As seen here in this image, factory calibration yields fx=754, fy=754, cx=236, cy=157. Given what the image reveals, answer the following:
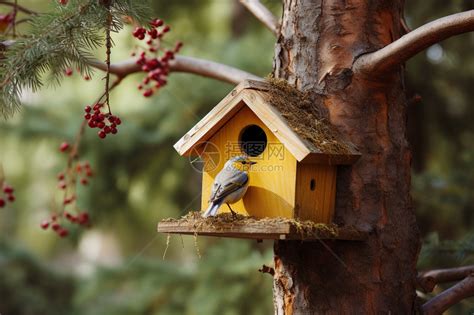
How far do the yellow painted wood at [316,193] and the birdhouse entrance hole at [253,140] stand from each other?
0.20 m

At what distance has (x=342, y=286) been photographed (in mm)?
2568

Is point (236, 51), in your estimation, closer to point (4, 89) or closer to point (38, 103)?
point (38, 103)

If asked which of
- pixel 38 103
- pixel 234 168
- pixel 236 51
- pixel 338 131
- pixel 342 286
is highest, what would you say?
pixel 236 51

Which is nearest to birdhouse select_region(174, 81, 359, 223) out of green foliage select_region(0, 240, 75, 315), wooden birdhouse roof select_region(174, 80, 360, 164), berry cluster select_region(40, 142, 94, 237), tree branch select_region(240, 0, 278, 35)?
wooden birdhouse roof select_region(174, 80, 360, 164)

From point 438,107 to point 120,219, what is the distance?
116 inches

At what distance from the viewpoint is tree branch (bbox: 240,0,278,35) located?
3.03 m

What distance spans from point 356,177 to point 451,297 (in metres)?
0.55

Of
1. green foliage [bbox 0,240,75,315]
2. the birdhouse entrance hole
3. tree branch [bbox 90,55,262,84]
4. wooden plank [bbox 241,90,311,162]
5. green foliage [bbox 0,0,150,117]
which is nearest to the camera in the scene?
green foliage [bbox 0,0,150,117]

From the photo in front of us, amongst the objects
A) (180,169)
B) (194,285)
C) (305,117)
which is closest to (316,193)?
(305,117)

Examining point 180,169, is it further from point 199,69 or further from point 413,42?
point 413,42

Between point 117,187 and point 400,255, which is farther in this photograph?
point 117,187

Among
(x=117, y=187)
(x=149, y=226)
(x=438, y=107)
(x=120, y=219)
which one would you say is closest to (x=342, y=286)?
(x=438, y=107)

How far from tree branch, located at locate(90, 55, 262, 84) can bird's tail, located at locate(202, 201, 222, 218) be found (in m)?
0.82
